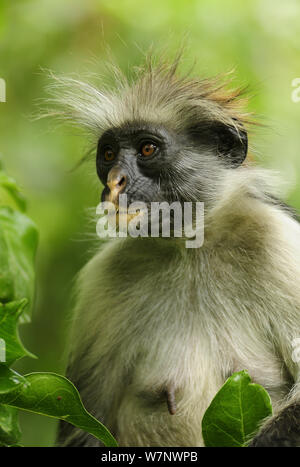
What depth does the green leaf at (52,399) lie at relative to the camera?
2141 millimetres

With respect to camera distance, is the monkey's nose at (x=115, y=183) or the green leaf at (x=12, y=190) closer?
the green leaf at (x=12, y=190)

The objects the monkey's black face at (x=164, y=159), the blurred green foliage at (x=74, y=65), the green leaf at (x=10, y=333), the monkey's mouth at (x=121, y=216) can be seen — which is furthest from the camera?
the blurred green foliage at (x=74, y=65)

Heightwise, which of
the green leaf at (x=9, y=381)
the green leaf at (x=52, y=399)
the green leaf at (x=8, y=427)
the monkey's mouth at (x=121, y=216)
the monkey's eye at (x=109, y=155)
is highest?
the monkey's eye at (x=109, y=155)

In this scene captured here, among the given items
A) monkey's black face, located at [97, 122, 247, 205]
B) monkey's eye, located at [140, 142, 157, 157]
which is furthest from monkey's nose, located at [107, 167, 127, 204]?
monkey's eye, located at [140, 142, 157, 157]

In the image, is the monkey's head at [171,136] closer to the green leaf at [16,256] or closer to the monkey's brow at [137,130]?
the monkey's brow at [137,130]

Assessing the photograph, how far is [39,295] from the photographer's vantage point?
5.87 meters

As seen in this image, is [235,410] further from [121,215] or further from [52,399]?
[121,215]

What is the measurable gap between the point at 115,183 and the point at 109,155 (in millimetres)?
399

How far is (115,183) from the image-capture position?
3.34 metres

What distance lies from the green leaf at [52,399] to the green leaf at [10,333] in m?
0.12

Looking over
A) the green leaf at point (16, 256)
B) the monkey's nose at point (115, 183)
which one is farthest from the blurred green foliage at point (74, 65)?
the green leaf at point (16, 256)

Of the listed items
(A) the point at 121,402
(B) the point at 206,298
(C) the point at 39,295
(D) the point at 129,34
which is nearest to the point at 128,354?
(A) the point at 121,402

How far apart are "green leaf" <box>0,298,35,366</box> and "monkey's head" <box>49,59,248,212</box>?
1.47 m
